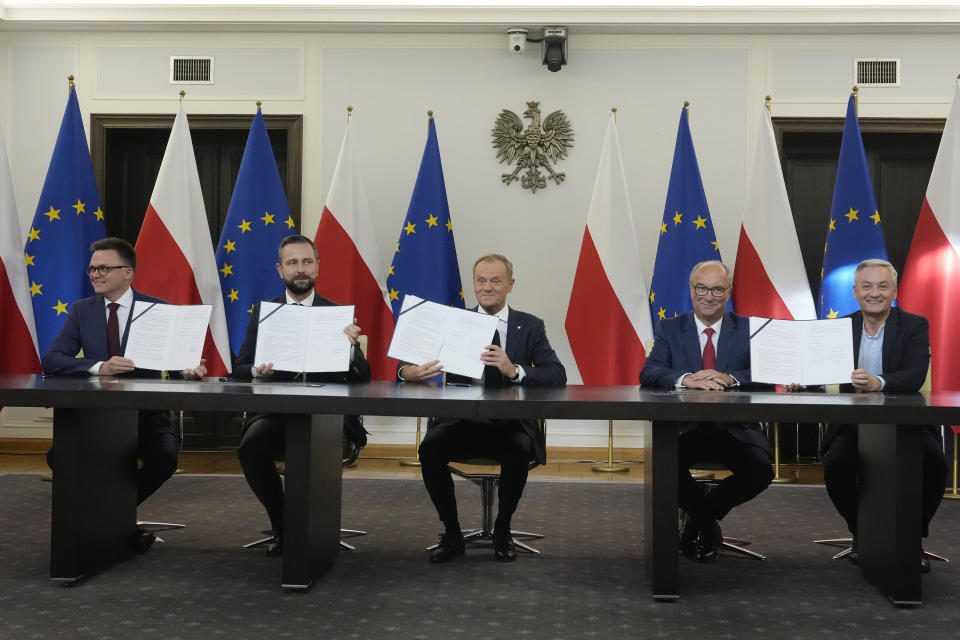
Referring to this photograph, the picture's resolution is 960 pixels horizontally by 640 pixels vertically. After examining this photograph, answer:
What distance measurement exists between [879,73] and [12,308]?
539 cm

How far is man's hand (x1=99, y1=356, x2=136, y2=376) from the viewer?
323cm

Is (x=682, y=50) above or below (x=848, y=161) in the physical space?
above

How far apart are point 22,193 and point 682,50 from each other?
443 centimetres

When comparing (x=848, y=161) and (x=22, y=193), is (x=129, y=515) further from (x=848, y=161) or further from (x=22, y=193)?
(x=848, y=161)

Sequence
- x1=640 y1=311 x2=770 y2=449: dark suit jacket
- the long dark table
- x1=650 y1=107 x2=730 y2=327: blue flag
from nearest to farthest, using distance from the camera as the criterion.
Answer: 1. the long dark table
2. x1=640 y1=311 x2=770 y2=449: dark suit jacket
3. x1=650 y1=107 x2=730 y2=327: blue flag

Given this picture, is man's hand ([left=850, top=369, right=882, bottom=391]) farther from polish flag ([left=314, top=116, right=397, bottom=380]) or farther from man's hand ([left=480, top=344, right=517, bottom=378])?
polish flag ([left=314, top=116, right=397, bottom=380])

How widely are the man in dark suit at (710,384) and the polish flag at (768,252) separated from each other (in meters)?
1.76

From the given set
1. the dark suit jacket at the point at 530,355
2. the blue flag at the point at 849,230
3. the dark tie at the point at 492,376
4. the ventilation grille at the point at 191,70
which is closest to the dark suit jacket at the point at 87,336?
the dark suit jacket at the point at 530,355

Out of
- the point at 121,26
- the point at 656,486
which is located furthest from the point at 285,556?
the point at 121,26

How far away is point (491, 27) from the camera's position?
586 centimetres

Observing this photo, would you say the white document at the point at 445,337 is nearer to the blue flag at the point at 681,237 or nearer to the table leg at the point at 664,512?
the table leg at the point at 664,512

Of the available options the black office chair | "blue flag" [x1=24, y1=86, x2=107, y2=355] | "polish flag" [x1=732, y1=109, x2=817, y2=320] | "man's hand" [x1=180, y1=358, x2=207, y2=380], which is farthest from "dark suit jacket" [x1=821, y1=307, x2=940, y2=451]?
"blue flag" [x1=24, y1=86, x2=107, y2=355]

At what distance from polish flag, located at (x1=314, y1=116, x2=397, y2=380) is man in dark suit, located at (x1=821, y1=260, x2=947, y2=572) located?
2800 mm

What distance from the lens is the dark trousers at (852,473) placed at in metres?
3.12
